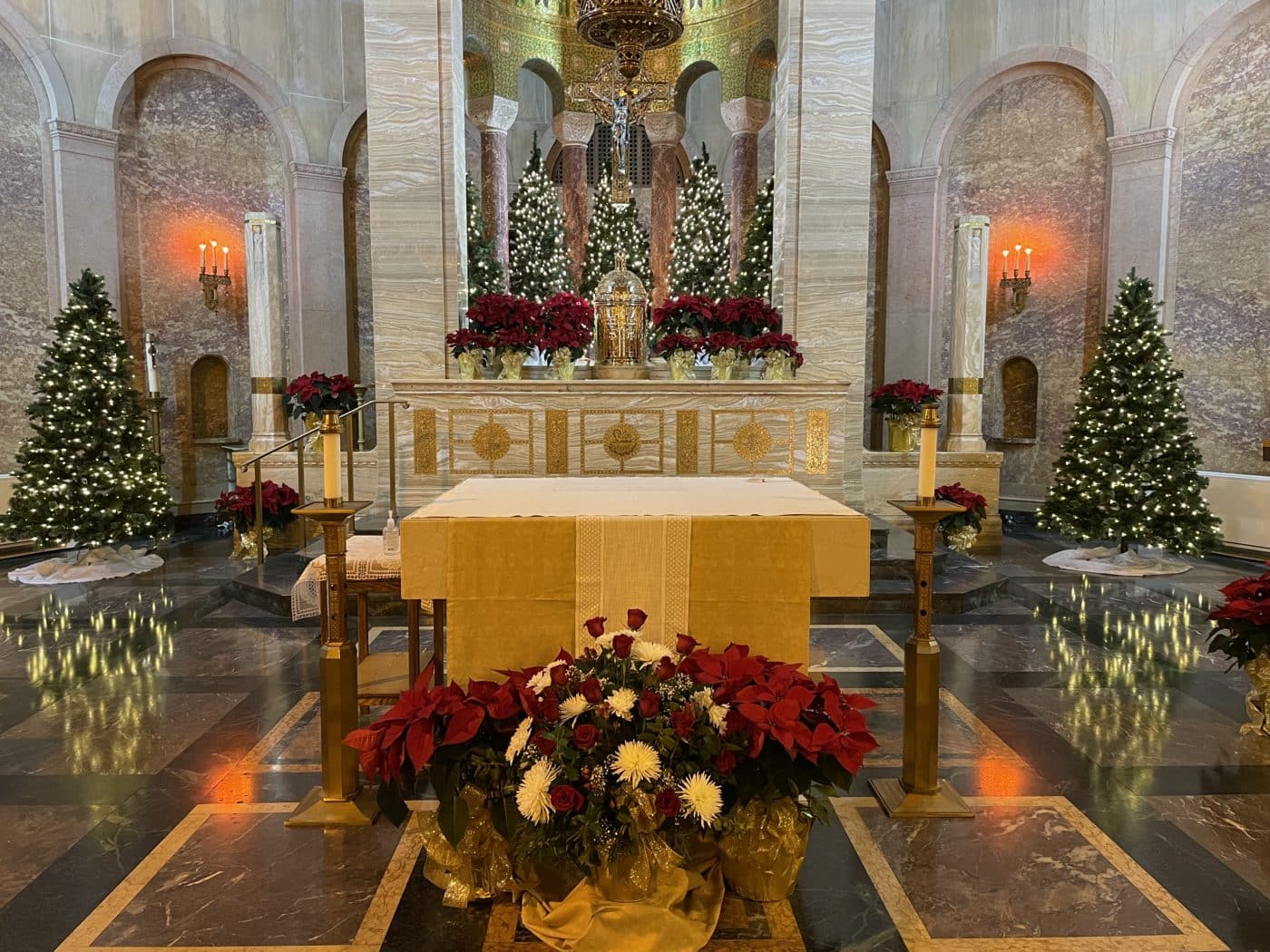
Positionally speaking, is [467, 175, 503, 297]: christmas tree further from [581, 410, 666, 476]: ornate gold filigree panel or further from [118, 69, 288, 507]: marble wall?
[581, 410, 666, 476]: ornate gold filigree panel

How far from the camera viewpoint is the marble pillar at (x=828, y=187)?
9.03m

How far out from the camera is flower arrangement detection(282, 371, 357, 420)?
9508 mm

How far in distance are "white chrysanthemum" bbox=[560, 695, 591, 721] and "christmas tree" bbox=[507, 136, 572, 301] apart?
12704 mm

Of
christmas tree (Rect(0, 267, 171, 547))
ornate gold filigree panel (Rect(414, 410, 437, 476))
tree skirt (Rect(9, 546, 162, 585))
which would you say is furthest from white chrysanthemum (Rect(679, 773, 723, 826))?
christmas tree (Rect(0, 267, 171, 547))

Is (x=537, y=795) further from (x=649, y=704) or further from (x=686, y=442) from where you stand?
(x=686, y=442)

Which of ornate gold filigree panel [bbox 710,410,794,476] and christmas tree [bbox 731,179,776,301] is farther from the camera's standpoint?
christmas tree [bbox 731,179,776,301]

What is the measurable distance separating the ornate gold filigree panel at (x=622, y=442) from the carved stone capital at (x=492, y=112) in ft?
22.2

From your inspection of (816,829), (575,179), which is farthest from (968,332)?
(816,829)

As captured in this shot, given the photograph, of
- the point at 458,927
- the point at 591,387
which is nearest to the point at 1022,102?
the point at 591,387

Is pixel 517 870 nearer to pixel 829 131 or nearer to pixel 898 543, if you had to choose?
pixel 898 543

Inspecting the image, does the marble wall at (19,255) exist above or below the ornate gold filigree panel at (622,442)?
above

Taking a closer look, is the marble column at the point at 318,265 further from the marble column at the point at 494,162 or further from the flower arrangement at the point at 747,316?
the flower arrangement at the point at 747,316

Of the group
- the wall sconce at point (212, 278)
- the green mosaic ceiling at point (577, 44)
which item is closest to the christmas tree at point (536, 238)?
the green mosaic ceiling at point (577, 44)

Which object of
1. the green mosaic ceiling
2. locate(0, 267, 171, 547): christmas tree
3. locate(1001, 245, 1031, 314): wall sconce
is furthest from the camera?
locate(1001, 245, 1031, 314): wall sconce
